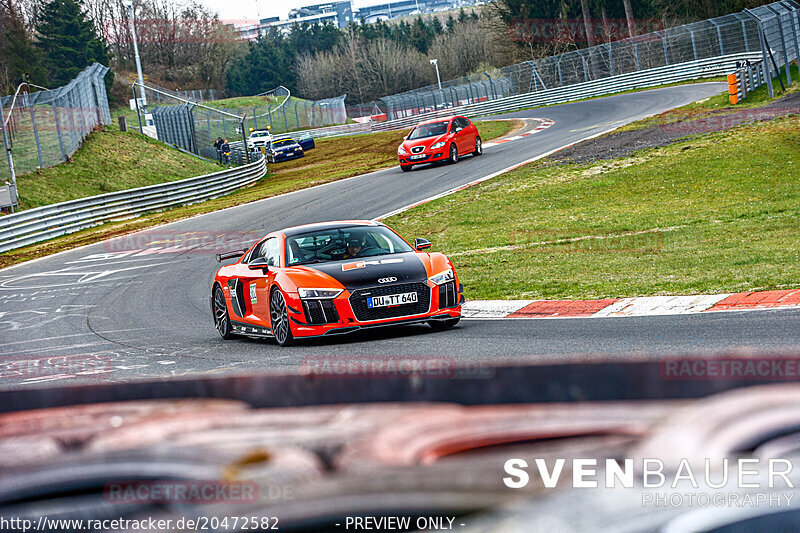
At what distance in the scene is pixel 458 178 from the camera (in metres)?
29.3

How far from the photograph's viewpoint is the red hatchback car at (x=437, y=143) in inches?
1288

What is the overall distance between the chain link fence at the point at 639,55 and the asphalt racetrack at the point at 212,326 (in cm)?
1594

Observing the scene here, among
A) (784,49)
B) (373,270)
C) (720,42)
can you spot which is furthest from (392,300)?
(720,42)

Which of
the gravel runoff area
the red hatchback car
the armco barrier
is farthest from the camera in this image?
the armco barrier

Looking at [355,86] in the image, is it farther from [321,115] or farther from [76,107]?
[76,107]

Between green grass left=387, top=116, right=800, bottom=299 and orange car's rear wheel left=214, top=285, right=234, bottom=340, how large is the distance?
11.8ft

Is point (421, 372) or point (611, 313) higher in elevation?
point (421, 372)

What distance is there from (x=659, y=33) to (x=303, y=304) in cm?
4970

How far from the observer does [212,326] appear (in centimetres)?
1296

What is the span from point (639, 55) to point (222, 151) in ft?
87.5

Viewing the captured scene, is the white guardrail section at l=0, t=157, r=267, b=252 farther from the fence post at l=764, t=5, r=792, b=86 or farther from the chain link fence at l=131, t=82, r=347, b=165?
the fence post at l=764, t=5, r=792, b=86

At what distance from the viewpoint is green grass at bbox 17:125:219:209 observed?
34.0m

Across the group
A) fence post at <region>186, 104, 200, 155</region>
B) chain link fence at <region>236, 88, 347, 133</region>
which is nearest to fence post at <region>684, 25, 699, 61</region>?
fence post at <region>186, 104, 200, 155</region>

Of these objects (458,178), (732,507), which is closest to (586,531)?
(732,507)
